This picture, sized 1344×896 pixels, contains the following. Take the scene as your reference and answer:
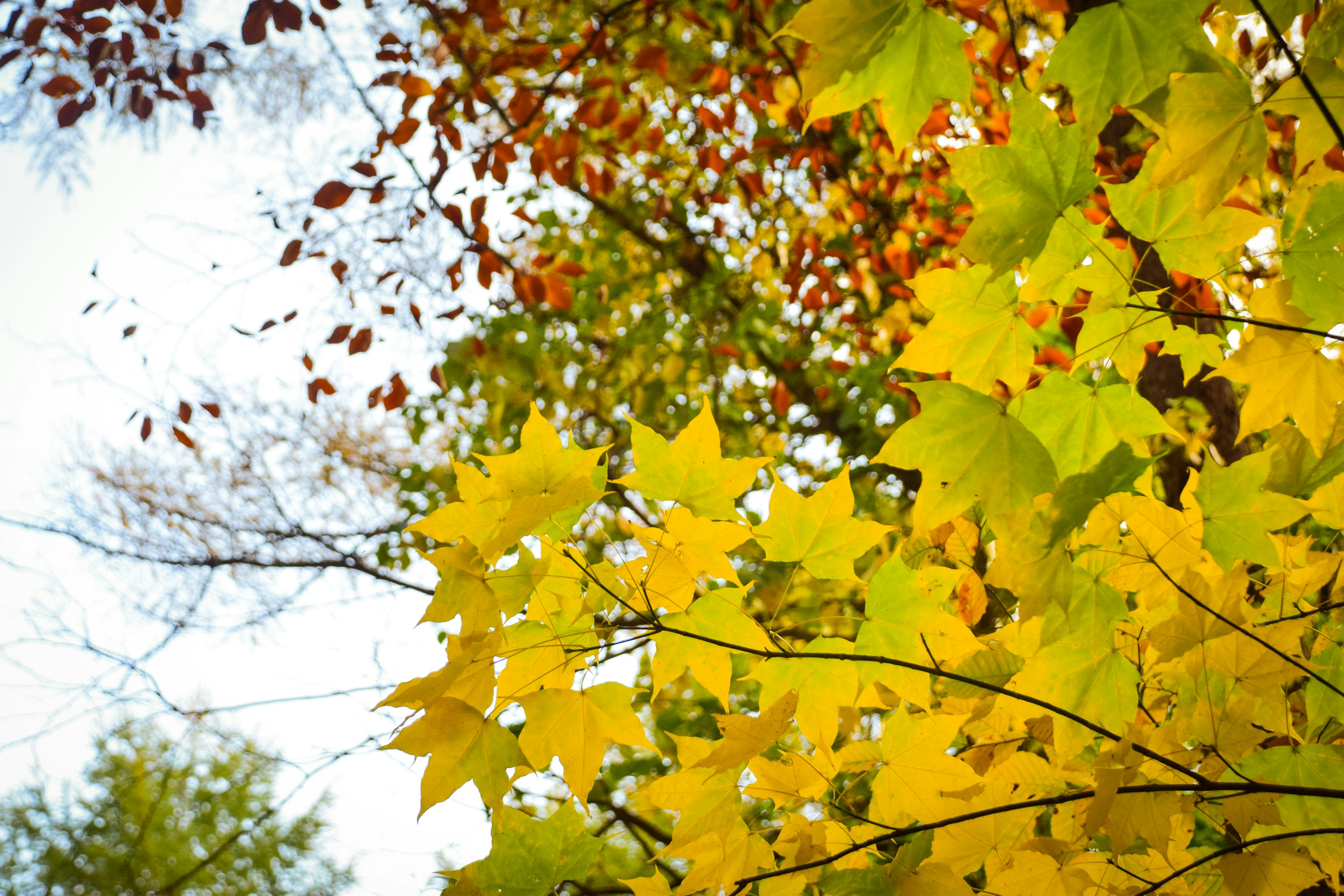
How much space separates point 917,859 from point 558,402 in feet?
9.62

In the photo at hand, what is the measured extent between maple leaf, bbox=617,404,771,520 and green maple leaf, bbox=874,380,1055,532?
0.51 ft

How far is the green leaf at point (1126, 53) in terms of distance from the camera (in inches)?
21.5

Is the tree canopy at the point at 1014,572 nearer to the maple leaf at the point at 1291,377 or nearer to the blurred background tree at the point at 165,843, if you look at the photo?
the maple leaf at the point at 1291,377

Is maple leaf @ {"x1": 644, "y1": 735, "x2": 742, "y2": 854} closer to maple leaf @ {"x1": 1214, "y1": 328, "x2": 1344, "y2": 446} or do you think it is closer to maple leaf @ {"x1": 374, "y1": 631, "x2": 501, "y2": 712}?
maple leaf @ {"x1": 374, "y1": 631, "x2": 501, "y2": 712}

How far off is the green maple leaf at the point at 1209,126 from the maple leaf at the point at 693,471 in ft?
1.39

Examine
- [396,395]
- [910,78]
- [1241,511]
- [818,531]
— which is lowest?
[1241,511]

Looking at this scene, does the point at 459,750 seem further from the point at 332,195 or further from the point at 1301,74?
the point at 332,195

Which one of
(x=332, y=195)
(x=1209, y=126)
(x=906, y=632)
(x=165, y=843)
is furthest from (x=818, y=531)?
(x=165, y=843)

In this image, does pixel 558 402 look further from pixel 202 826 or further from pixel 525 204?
pixel 202 826

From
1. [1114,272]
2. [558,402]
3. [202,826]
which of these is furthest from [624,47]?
[202,826]

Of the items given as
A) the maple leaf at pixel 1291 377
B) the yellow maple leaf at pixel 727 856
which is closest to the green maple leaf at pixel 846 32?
the maple leaf at pixel 1291 377

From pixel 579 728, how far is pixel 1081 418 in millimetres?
574

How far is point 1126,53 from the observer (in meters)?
0.57

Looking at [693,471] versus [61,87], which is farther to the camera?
[61,87]
